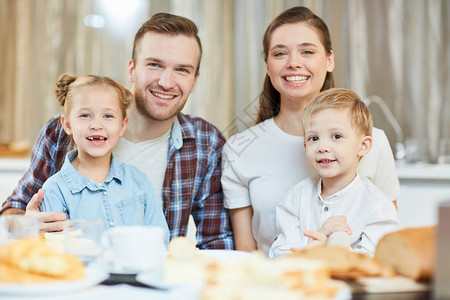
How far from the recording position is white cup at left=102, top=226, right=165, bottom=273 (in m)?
0.87

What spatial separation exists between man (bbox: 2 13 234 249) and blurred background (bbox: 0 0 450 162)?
55.2 inches

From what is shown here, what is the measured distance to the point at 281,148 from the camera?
1932 mm

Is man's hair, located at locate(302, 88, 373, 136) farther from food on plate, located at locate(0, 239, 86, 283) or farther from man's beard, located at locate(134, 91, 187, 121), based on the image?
food on plate, located at locate(0, 239, 86, 283)

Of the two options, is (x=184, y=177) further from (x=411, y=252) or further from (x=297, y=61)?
(x=411, y=252)

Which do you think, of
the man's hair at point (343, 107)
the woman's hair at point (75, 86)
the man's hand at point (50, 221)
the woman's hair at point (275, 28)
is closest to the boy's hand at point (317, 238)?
the man's hair at point (343, 107)

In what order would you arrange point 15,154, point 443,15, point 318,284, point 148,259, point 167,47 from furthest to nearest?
point 15,154
point 443,15
point 167,47
point 148,259
point 318,284

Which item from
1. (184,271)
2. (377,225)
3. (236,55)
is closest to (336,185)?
(377,225)

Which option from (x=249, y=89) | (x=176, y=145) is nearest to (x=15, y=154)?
(x=249, y=89)

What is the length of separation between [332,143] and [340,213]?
197 mm

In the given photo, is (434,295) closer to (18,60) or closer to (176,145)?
(176,145)

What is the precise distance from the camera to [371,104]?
11.9 ft

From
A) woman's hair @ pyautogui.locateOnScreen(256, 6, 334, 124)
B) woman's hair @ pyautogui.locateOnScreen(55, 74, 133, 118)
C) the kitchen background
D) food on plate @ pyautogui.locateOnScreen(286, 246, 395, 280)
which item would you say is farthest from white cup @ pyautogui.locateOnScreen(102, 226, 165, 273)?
the kitchen background

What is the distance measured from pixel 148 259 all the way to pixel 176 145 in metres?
1.15

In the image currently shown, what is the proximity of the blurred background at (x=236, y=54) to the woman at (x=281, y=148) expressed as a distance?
4.70 feet
